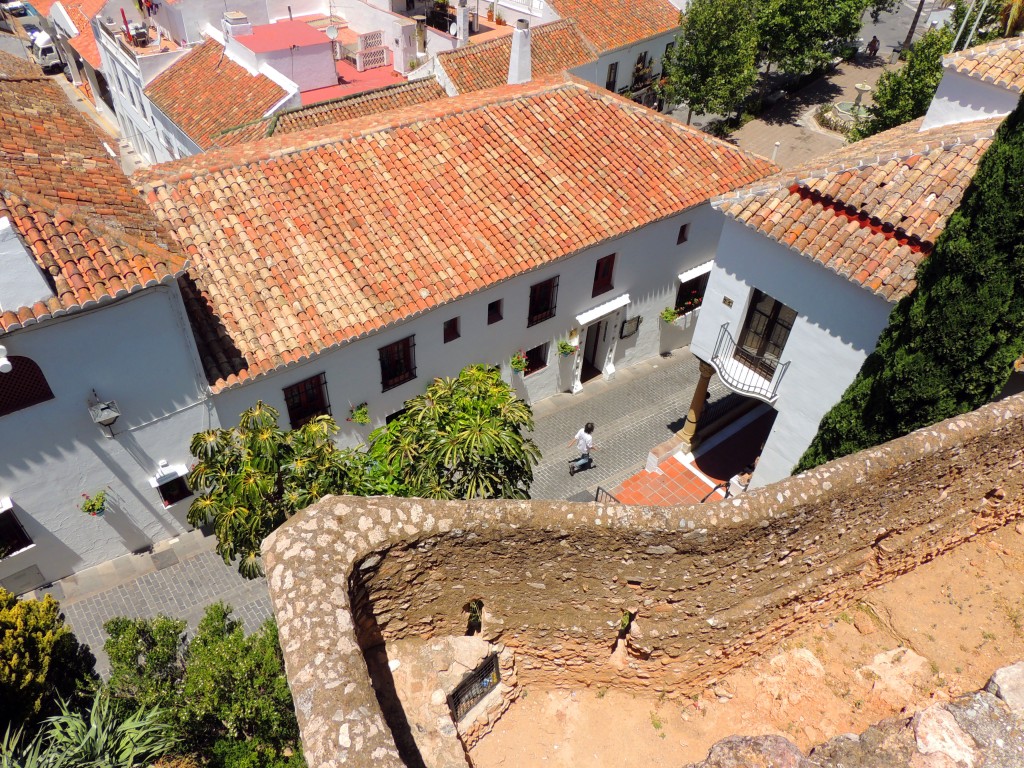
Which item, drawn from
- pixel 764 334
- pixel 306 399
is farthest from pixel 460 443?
pixel 764 334

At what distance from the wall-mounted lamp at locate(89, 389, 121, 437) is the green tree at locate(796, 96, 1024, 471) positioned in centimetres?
1361

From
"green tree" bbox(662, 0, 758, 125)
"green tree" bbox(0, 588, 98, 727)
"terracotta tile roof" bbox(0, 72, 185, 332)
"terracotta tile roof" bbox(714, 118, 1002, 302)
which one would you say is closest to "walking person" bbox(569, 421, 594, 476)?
"terracotta tile roof" bbox(714, 118, 1002, 302)

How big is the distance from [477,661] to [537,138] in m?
14.3

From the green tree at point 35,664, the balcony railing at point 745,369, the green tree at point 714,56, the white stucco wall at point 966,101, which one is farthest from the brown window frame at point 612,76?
the green tree at point 35,664

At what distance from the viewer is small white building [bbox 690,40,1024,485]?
42.6 feet

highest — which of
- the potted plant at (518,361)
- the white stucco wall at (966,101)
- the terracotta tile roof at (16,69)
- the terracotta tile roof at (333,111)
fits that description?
the white stucco wall at (966,101)

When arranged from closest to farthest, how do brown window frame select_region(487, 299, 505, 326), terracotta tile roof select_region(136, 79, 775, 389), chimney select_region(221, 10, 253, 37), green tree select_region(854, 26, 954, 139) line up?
terracotta tile roof select_region(136, 79, 775, 389) < brown window frame select_region(487, 299, 505, 326) < green tree select_region(854, 26, 954, 139) < chimney select_region(221, 10, 253, 37)

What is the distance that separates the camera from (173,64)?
28.3 m

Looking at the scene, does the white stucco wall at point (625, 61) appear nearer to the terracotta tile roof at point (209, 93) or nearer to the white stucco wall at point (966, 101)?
the terracotta tile roof at point (209, 93)

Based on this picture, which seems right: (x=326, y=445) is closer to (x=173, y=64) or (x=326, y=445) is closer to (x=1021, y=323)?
(x=1021, y=323)

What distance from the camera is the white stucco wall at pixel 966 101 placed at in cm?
1426

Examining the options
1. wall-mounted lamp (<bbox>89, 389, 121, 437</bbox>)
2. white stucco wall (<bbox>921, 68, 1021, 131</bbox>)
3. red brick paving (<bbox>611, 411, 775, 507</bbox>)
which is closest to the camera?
wall-mounted lamp (<bbox>89, 389, 121, 437</bbox>)

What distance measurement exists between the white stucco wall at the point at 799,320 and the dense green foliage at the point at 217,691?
10849 mm

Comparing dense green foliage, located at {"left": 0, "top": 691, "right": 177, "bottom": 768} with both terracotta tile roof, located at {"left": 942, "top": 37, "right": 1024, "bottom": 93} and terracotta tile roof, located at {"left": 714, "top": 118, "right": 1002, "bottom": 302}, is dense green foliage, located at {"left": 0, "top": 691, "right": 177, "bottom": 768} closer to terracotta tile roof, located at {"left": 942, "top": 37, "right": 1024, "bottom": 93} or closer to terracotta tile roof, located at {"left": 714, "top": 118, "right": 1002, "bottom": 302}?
terracotta tile roof, located at {"left": 714, "top": 118, "right": 1002, "bottom": 302}
